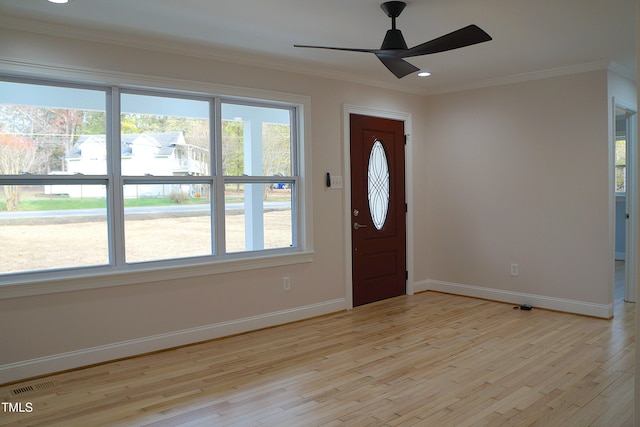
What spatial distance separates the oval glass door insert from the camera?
219 inches

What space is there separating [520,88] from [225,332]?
13.5ft

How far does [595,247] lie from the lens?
482 centimetres

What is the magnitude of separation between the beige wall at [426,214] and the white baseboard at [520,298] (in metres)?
0.05

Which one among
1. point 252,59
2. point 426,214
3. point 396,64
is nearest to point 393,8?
point 396,64

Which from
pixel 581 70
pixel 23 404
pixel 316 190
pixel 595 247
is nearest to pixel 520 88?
pixel 581 70

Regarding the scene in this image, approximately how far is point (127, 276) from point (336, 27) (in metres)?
2.58

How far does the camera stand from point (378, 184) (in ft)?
18.5

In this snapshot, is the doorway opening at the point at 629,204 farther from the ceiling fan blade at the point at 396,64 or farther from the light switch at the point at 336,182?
the light switch at the point at 336,182

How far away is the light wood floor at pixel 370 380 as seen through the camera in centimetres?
281

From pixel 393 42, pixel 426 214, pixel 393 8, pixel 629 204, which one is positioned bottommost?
pixel 426 214

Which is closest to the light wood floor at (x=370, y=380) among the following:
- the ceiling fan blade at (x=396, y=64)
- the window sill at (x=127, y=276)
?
the window sill at (x=127, y=276)

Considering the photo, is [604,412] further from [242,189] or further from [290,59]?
[290,59]

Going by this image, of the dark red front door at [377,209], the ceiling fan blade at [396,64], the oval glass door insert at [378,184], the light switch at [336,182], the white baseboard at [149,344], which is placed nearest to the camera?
the ceiling fan blade at [396,64]

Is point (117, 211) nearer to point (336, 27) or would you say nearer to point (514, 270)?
point (336, 27)
